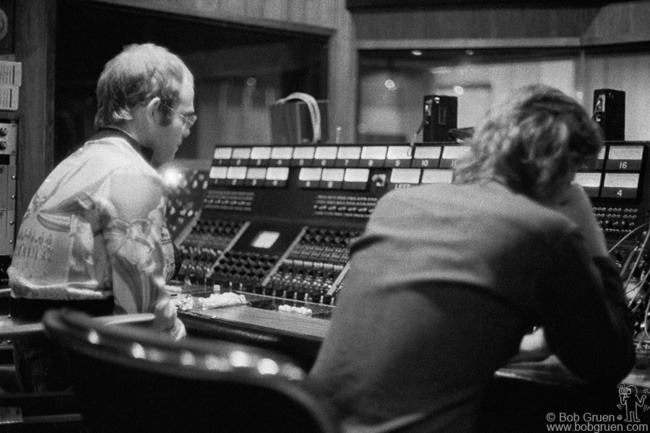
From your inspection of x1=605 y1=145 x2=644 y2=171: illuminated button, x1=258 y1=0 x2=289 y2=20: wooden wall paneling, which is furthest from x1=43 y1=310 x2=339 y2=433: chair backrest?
x1=258 y1=0 x2=289 y2=20: wooden wall paneling

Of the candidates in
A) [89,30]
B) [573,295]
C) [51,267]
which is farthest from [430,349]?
[89,30]

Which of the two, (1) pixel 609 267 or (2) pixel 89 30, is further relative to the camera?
(2) pixel 89 30

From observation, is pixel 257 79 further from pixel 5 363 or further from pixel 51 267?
pixel 51 267

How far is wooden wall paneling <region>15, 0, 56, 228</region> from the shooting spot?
3725 mm

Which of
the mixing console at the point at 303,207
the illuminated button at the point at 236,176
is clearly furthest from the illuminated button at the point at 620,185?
the illuminated button at the point at 236,176

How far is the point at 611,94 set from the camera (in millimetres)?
2789

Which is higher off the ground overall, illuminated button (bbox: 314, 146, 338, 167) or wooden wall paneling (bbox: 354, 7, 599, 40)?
wooden wall paneling (bbox: 354, 7, 599, 40)

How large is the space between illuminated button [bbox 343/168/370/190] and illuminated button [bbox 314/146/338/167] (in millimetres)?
100

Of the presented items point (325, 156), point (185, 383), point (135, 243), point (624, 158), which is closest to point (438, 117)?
point (325, 156)

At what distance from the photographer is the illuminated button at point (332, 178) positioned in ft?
10.7

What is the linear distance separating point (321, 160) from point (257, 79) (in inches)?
70.2

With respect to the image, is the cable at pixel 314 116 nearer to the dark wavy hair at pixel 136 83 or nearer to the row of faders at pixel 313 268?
the row of faders at pixel 313 268

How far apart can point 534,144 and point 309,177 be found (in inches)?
76.1

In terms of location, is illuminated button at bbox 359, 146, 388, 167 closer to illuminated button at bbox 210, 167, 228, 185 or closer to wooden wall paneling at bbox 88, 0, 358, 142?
illuminated button at bbox 210, 167, 228, 185
